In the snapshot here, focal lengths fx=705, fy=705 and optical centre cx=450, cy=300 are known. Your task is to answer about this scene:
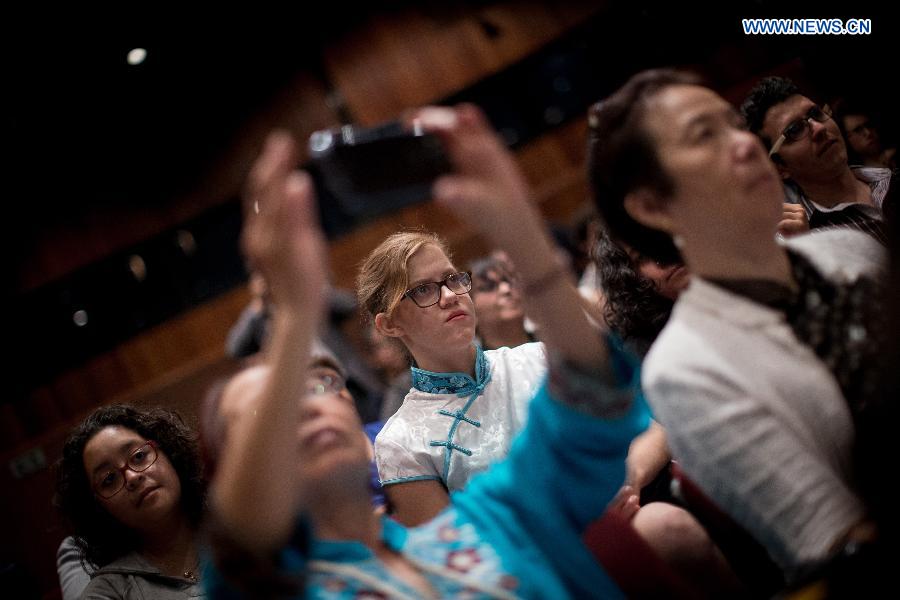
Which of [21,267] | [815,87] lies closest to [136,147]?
[21,267]

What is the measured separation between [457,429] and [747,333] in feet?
2.57

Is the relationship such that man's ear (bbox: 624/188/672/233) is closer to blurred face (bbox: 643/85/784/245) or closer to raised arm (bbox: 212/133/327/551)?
blurred face (bbox: 643/85/784/245)

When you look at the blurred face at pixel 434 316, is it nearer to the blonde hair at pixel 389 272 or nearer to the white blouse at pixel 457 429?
the blonde hair at pixel 389 272

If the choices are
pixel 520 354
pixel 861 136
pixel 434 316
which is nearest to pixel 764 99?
pixel 861 136

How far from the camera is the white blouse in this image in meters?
1.56

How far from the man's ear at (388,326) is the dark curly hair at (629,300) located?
0.57 metres

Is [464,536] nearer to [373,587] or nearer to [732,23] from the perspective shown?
[373,587]

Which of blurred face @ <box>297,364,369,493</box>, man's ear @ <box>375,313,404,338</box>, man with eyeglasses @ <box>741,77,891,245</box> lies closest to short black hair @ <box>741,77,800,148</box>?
man with eyeglasses @ <box>741,77,891,245</box>

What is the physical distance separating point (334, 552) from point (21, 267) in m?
5.35

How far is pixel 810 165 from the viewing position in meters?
1.68

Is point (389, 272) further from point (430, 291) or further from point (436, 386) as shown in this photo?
point (436, 386)

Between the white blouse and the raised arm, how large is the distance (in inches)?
32.4

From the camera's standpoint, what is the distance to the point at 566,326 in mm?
956

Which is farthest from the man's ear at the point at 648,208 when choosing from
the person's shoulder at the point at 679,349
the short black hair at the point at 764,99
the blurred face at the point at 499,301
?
the blurred face at the point at 499,301
